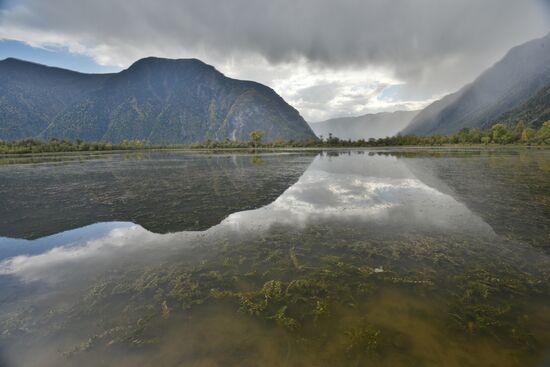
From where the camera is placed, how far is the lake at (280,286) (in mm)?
5973

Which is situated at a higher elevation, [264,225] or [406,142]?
[406,142]

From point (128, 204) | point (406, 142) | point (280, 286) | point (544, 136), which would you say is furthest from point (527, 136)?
point (128, 204)

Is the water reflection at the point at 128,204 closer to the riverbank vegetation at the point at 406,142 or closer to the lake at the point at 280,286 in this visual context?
the lake at the point at 280,286

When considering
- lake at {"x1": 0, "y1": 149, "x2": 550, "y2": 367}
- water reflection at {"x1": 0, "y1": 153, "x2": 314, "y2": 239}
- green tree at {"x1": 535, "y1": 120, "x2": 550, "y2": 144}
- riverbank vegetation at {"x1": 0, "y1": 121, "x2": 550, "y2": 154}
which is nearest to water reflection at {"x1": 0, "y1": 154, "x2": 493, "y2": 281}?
lake at {"x1": 0, "y1": 149, "x2": 550, "y2": 367}

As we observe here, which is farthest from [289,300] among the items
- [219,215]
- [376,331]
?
[219,215]

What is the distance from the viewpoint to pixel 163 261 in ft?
35.7

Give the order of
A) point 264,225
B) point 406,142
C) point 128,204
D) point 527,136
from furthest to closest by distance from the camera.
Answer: point 406,142 → point 527,136 → point 128,204 → point 264,225

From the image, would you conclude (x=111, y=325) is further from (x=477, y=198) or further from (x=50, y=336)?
(x=477, y=198)

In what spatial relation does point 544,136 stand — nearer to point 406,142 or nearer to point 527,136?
point 527,136

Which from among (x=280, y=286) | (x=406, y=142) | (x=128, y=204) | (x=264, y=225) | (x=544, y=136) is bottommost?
(x=128, y=204)

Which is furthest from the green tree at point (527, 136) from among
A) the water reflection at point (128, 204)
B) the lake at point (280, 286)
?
the water reflection at point (128, 204)

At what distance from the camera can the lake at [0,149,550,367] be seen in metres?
5.97

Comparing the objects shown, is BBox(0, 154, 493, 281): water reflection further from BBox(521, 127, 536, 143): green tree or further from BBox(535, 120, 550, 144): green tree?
BBox(521, 127, 536, 143): green tree

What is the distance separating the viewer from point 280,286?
342 inches
